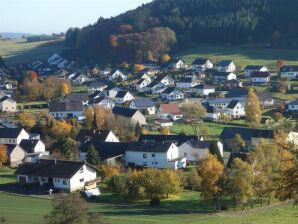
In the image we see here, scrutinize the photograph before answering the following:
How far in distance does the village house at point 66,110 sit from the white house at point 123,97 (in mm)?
7590

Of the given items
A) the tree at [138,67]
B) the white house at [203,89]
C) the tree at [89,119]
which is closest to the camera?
the tree at [89,119]

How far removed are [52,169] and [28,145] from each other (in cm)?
739

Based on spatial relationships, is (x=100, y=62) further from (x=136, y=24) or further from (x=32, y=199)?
(x=32, y=199)

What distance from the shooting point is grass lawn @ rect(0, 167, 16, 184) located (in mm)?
29128

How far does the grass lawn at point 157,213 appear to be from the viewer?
21.0 meters

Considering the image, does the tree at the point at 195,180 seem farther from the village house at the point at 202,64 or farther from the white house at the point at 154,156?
the village house at the point at 202,64

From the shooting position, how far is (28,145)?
3488 centimetres

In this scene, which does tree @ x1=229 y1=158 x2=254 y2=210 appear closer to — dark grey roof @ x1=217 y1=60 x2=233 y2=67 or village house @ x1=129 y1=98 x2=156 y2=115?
village house @ x1=129 y1=98 x2=156 y2=115

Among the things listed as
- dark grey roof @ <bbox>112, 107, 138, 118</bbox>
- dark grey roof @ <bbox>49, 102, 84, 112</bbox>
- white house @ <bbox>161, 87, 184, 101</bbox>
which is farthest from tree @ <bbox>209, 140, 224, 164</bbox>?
white house @ <bbox>161, 87, 184, 101</bbox>

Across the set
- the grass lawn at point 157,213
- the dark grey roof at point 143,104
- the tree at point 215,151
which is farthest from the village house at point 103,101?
the grass lawn at point 157,213

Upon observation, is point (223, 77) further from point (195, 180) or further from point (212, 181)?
point (212, 181)

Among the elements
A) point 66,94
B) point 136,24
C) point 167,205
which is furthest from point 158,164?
point 136,24

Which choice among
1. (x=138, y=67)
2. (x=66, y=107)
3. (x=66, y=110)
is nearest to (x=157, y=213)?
(x=66, y=110)

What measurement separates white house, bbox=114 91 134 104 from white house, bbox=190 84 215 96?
6.38 meters
